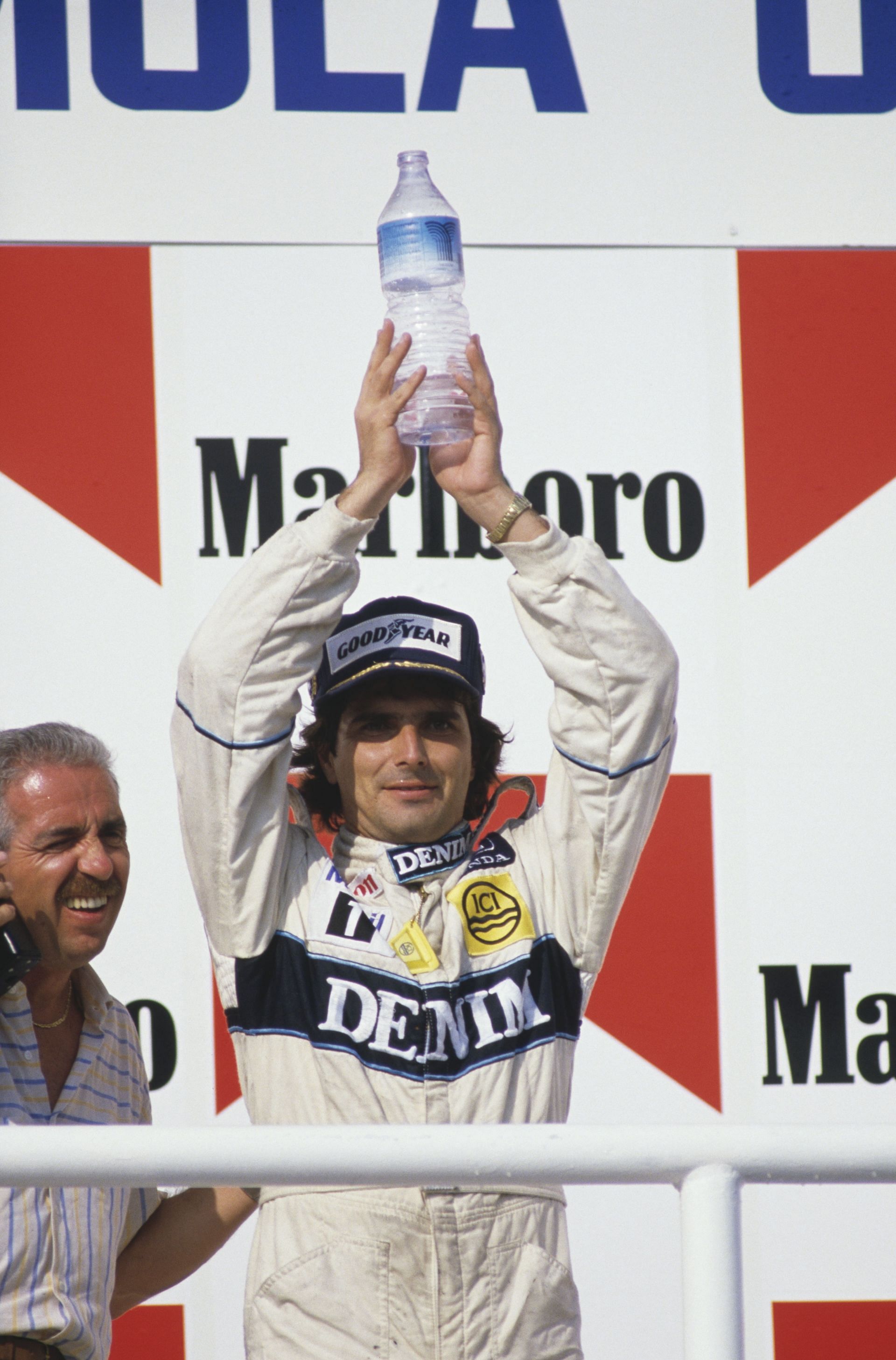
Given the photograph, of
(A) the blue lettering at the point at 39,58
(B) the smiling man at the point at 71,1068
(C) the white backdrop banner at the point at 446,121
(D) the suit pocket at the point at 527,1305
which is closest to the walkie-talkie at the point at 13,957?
(B) the smiling man at the point at 71,1068

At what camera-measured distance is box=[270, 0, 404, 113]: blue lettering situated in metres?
2.05

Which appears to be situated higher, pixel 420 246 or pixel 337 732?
pixel 420 246

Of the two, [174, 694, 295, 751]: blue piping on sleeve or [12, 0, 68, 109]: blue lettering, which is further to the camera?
[12, 0, 68, 109]: blue lettering

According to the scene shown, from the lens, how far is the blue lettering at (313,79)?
80.7 inches

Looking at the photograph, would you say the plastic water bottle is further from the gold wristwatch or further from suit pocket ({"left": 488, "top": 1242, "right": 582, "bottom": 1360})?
suit pocket ({"left": 488, "top": 1242, "right": 582, "bottom": 1360})

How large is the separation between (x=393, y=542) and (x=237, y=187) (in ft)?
1.67

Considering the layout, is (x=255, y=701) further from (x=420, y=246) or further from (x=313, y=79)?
(x=313, y=79)

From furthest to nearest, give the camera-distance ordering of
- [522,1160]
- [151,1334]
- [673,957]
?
1. [673,957]
2. [151,1334]
3. [522,1160]

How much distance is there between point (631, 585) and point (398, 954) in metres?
0.87

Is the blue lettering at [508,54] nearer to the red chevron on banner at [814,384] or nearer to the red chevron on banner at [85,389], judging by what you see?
the red chevron on banner at [814,384]

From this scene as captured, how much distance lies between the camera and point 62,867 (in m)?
1.33

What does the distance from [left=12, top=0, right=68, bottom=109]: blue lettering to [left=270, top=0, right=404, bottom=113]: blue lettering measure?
0.28 meters

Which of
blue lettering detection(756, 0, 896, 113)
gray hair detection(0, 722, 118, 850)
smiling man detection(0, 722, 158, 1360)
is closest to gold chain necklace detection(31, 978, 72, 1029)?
smiling man detection(0, 722, 158, 1360)

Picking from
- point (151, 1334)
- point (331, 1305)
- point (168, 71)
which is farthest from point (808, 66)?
point (151, 1334)
